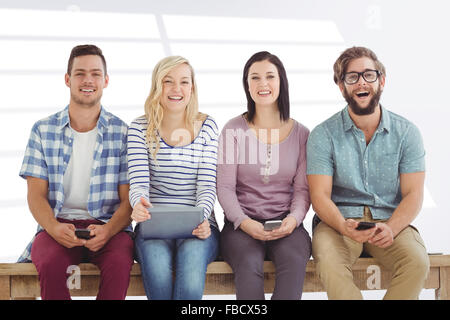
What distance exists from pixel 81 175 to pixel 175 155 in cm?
43

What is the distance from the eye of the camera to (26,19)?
3.44 meters

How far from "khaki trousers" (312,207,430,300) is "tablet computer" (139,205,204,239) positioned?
52cm

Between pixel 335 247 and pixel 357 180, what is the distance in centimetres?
33

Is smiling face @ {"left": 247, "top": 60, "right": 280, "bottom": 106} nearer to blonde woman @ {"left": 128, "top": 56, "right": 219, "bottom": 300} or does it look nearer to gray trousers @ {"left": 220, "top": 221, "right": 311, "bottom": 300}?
blonde woman @ {"left": 128, "top": 56, "right": 219, "bottom": 300}

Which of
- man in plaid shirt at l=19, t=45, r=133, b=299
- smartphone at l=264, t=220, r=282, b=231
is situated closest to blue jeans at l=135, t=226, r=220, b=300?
man in plaid shirt at l=19, t=45, r=133, b=299

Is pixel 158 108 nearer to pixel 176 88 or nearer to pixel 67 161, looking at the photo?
pixel 176 88

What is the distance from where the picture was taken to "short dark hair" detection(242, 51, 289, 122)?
2312mm

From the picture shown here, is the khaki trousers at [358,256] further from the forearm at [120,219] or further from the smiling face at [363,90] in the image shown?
the forearm at [120,219]

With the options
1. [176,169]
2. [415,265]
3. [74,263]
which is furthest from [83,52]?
[415,265]

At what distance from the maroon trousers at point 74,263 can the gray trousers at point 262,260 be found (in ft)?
1.39

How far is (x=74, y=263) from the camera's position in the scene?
6.76ft

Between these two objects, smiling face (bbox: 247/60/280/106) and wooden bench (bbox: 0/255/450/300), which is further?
smiling face (bbox: 247/60/280/106)

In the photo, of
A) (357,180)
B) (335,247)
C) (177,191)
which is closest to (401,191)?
(357,180)
